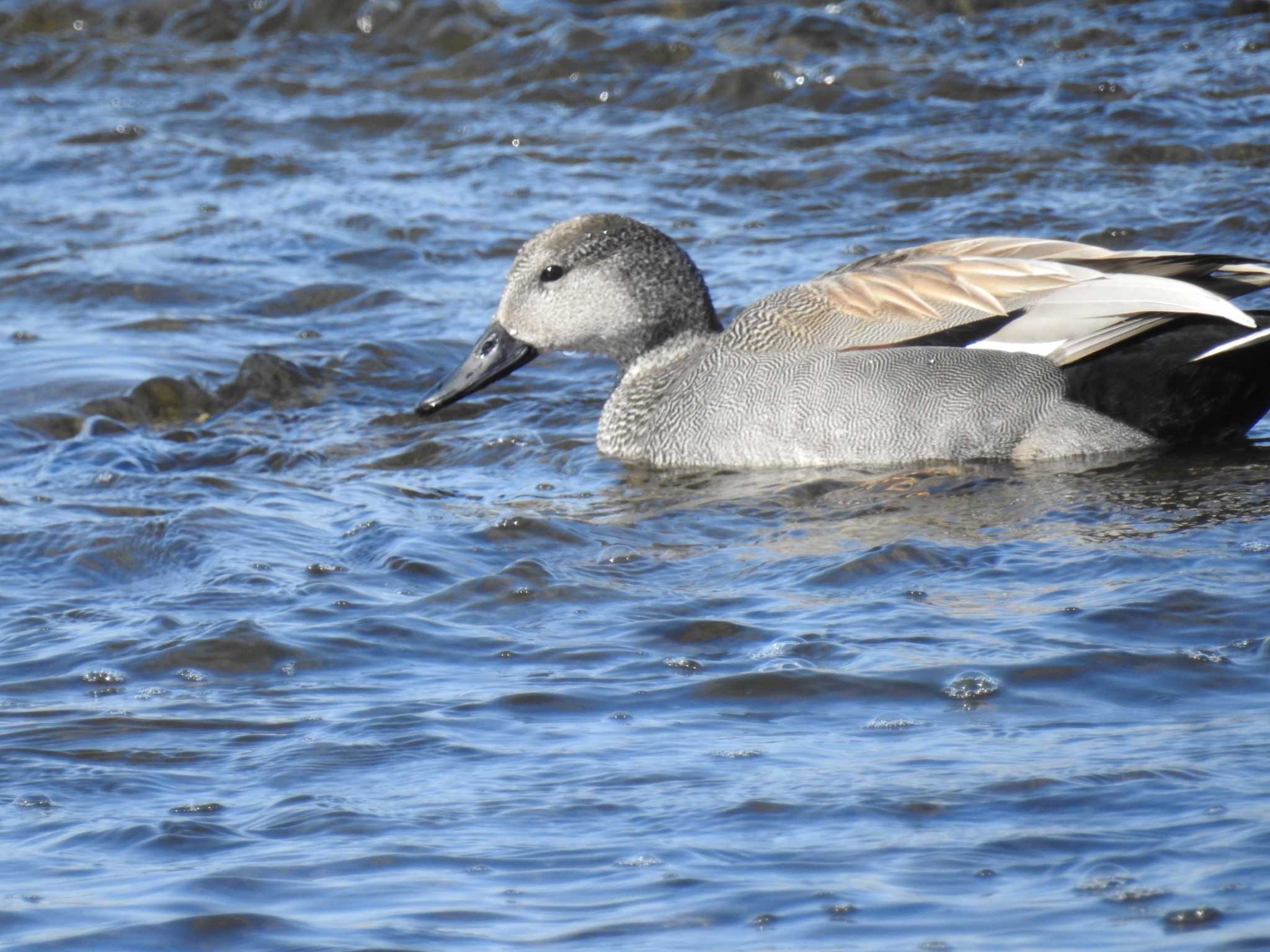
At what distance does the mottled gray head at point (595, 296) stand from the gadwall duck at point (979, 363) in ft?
1.37

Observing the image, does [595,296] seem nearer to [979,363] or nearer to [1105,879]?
[979,363]

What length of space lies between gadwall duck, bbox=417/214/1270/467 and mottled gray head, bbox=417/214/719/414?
42cm

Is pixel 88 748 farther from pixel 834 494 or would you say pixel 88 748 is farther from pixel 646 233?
pixel 646 233

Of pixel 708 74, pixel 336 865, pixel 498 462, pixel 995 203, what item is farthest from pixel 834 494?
pixel 708 74

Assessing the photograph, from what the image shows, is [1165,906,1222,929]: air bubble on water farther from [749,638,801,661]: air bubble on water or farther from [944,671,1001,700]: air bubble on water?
[749,638,801,661]: air bubble on water

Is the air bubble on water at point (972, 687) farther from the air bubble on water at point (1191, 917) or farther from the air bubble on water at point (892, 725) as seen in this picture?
the air bubble on water at point (1191, 917)

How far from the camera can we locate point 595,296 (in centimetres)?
776

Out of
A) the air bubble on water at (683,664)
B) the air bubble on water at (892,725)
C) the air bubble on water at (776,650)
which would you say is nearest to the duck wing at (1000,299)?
the air bubble on water at (776,650)

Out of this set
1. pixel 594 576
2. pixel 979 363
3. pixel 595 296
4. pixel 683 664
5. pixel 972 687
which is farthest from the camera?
pixel 595 296

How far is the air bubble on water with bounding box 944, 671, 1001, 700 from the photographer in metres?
4.59

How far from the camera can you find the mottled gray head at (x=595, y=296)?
25.3 ft

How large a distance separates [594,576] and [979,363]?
1687 mm

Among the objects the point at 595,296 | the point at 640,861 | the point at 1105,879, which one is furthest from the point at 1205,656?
the point at 595,296

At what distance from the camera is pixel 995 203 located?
9.95 metres
